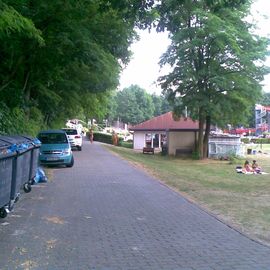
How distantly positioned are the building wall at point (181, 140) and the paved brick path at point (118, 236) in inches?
1311

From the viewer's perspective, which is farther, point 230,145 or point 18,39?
point 230,145

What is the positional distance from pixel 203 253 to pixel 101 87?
26.3 metres

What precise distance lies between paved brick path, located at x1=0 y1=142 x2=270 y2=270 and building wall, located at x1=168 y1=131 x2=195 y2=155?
33291mm

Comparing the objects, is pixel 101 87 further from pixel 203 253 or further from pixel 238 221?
pixel 203 253

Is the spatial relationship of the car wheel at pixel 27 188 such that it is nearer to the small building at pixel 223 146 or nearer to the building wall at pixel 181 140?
the small building at pixel 223 146

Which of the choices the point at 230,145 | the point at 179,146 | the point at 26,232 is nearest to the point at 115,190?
the point at 26,232

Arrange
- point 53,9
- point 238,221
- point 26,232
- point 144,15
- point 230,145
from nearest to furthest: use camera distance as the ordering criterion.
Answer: point 26,232, point 238,221, point 144,15, point 53,9, point 230,145

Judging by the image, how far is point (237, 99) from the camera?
123ft

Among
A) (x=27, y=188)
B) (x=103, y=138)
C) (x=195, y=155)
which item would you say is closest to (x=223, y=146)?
(x=195, y=155)

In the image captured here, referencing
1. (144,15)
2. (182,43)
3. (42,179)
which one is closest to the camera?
(144,15)

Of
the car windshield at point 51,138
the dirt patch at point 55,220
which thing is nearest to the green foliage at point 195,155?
the car windshield at point 51,138

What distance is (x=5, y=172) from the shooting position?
8844mm

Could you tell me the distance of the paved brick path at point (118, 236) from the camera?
6.70 metres

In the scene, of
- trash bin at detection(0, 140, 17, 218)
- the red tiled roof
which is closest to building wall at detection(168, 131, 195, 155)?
the red tiled roof
